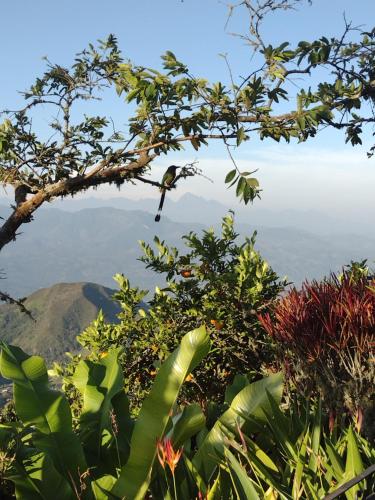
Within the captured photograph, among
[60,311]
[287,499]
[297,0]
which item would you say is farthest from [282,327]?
[60,311]

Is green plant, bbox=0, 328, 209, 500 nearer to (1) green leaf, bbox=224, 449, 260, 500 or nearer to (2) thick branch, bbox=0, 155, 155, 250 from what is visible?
(1) green leaf, bbox=224, 449, 260, 500

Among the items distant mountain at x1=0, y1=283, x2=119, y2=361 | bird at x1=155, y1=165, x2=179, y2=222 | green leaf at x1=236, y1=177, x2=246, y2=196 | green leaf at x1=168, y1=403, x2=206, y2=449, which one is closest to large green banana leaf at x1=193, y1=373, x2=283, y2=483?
green leaf at x1=168, y1=403, x2=206, y2=449

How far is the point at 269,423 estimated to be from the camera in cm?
276

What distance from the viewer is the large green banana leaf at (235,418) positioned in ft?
8.60

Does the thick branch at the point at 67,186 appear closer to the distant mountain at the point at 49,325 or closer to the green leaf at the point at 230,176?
the green leaf at the point at 230,176

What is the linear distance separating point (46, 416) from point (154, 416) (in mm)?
763

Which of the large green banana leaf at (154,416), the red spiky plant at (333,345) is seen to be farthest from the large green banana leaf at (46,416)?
the red spiky plant at (333,345)

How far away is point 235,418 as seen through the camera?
2840 mm

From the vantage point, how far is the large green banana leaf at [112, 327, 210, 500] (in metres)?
2.42

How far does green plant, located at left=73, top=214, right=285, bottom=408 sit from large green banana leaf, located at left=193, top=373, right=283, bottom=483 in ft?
6.82

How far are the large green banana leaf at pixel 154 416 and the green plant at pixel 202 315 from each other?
2419 mm

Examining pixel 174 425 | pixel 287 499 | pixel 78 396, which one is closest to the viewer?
pixel 287 499

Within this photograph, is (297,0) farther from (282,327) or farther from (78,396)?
(78,396)

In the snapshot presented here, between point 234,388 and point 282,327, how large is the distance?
802 millimetres
